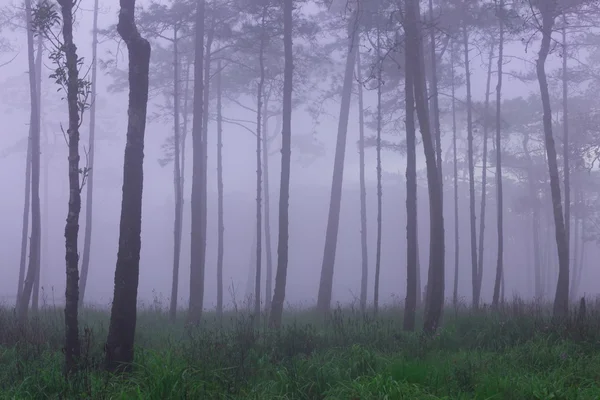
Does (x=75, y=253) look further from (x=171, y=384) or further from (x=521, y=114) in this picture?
(x=521, y=114)

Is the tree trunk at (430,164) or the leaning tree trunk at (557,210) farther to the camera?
the leaning tree trunk at (557,210)

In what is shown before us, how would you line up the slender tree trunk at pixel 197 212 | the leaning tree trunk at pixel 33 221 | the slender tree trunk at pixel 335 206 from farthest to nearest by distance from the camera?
the slender tree trunk at pixel 335 206
the slender tree trunk at pixel 197 212
the leaning tree trunk at pixel 33 221

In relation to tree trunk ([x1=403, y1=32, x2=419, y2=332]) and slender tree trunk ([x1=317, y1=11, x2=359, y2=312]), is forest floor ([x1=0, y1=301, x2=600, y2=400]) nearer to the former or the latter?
tree trunk ([x1=403, y1=32, x2=419, y2=332])

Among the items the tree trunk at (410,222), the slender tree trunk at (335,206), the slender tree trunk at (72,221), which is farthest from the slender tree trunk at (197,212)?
the slender tree trunk at (72,221)

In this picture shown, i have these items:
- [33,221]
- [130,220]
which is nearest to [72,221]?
[130,220]

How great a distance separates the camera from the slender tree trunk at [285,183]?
1464 centimetres

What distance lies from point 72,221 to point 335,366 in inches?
161

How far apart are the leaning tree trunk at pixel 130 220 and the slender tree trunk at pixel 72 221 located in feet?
1.57

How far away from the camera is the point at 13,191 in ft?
261

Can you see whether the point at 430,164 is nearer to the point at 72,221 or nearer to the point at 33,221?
the point at 72,221

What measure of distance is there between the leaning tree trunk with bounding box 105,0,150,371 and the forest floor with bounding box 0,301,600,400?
337 millimetres

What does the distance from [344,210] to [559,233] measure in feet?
189

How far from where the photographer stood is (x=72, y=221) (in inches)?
292

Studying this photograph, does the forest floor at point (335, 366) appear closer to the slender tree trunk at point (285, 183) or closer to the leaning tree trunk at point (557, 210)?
the leaning tree trunk at point (557, 210)
